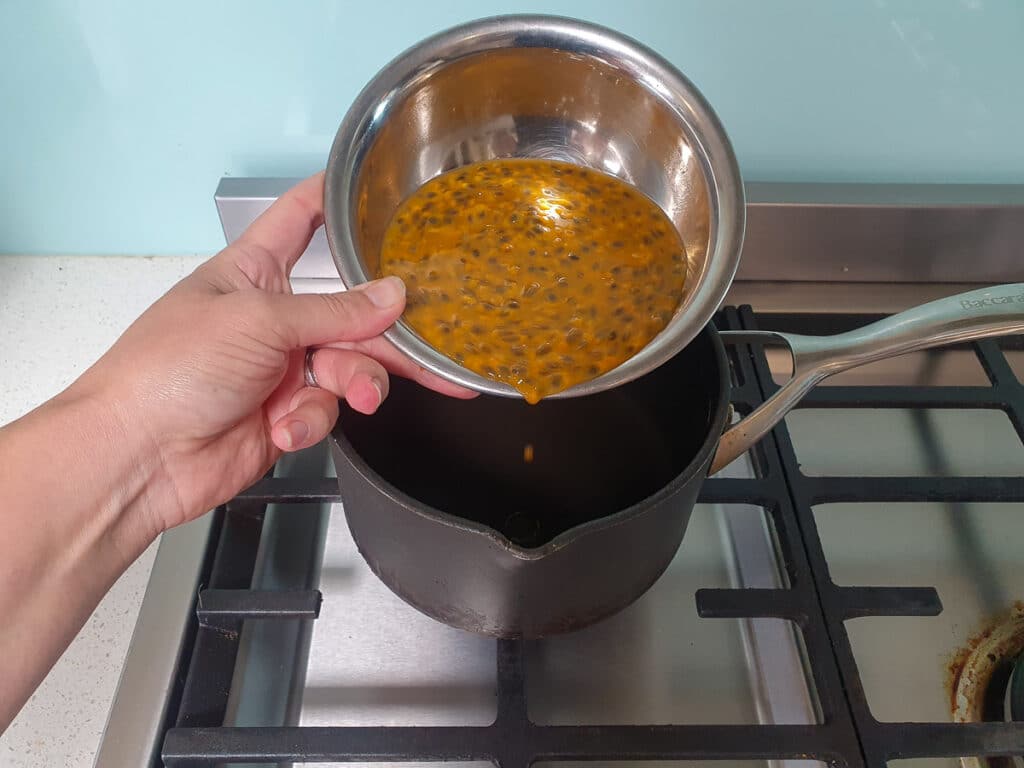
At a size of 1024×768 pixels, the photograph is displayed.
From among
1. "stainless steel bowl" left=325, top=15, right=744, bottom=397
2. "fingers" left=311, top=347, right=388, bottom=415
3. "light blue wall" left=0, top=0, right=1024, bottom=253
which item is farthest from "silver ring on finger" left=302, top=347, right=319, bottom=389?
"light blue wall" left=0, top=0, right=1024, bottom=253

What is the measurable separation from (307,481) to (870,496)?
1.38ft

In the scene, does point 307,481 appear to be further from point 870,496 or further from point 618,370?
point 870,496

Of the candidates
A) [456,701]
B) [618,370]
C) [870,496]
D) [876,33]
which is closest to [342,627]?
[456,701]

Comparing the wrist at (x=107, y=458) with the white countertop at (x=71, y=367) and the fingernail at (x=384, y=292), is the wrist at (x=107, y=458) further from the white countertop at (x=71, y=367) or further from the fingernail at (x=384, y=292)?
the fingernail at (x=384, y=292)

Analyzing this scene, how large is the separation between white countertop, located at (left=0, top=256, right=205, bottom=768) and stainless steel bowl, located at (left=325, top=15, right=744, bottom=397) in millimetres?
306

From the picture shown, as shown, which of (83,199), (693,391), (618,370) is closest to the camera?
(618,370)

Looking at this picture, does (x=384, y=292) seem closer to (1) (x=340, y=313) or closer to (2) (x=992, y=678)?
(1) (x=340, y=313)

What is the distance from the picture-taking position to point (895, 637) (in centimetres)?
62

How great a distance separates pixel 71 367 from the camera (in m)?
0.73

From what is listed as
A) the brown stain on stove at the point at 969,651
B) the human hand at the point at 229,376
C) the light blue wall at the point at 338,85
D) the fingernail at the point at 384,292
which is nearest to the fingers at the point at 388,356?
the human hand at the point at 229,376

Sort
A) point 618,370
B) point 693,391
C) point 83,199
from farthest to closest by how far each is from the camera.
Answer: point 83,199 < point 693,391 < point 618,370

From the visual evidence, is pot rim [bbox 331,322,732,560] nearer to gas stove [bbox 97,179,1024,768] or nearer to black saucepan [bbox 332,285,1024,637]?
black saucepan [bbox 332,285,1024,637]

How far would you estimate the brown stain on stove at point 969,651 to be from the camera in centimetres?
59

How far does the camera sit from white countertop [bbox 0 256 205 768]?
20.9 inches
